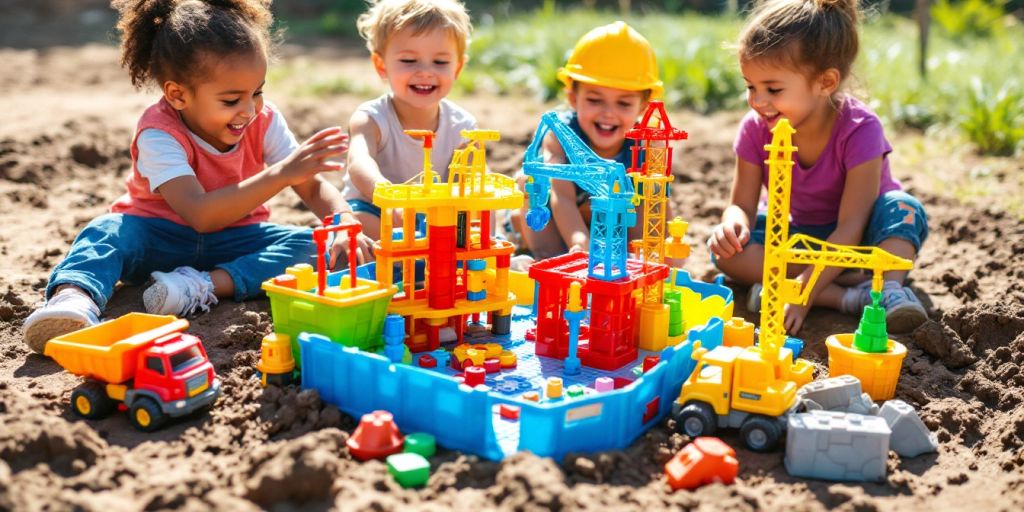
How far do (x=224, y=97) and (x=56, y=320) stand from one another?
43.1 inches

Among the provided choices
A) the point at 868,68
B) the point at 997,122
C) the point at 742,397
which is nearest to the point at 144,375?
the point at 742,397

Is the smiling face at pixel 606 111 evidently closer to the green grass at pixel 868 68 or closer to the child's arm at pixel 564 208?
the child's arm at pixel 564 208

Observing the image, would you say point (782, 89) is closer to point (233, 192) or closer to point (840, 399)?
point (840, 399)

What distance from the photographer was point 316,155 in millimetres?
3736

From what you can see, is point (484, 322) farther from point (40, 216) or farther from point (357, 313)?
point (40, 216)

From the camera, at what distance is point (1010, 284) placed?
4383 millimetres

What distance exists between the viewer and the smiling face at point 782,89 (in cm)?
423

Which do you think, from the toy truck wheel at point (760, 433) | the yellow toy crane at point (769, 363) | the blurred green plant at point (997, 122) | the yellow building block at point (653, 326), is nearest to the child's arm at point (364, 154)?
the yellow building block at point (653, 326)

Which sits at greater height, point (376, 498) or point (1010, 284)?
point (1010, 284)

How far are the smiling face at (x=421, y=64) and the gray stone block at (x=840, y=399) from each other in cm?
234

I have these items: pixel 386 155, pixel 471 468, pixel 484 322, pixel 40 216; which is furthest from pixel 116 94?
pixel 471 468

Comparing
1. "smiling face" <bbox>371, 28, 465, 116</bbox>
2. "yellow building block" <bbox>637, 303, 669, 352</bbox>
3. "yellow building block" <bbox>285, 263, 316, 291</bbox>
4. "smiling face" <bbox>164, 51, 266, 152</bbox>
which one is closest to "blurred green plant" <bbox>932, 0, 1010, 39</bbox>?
"smiling face" <bbox>371, 28, 465, 116</bbox>

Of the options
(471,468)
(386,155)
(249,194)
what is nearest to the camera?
(471,468)

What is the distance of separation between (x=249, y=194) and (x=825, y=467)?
2.40 m
